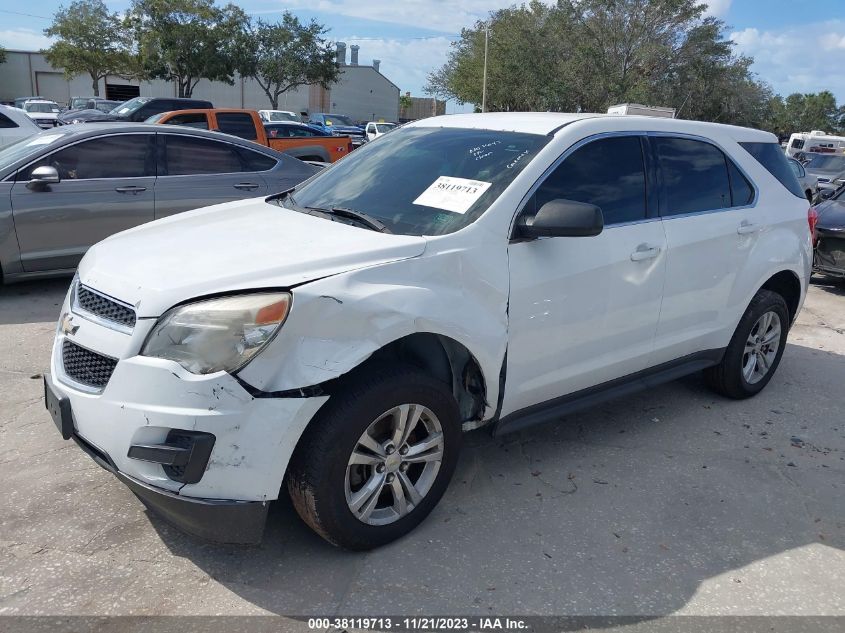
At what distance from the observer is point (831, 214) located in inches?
371

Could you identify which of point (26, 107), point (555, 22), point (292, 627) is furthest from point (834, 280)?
point (26, 107)

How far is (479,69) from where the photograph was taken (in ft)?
140

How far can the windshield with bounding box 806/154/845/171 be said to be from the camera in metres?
20.6

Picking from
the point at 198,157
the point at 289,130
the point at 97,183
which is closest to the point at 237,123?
the point at 289,130

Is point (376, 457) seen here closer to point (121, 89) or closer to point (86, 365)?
point (86, 365)

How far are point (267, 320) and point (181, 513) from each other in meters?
0.77

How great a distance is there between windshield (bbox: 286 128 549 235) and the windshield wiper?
33 mm

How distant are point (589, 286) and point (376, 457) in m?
1.40

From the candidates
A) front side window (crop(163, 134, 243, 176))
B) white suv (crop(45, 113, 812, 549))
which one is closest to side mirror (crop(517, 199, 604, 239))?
white suv (crop(45, 113, 812, 549))

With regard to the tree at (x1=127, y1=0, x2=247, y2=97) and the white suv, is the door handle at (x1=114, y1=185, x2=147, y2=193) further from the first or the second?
the tree at (x1=127, y1=0, x2=247, y2=97)

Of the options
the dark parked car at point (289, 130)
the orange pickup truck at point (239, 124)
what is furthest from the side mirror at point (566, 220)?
the dark parked car at point (289, 130)

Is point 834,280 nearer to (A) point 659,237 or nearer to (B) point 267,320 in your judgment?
(A) point 659,237

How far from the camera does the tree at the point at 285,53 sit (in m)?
42.5

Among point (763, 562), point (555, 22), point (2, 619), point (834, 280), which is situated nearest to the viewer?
point (2, 619)
